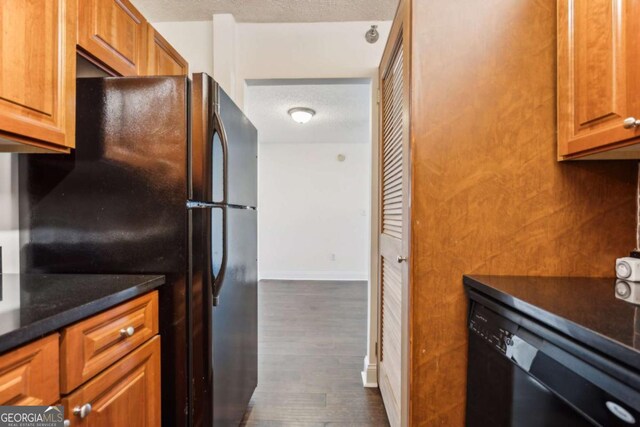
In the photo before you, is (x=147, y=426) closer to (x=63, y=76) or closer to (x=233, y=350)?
(x=233, y=350)

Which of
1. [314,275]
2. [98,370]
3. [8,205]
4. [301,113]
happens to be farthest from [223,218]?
[314,275]

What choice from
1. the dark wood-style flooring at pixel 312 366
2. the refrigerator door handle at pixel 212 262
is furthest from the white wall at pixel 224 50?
the dark wood-style flooring at pixel 312 366

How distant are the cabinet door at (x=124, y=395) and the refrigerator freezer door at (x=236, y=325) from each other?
249 millimetres

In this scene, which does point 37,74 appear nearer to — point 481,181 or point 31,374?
point 31,374

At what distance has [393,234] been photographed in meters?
1.58

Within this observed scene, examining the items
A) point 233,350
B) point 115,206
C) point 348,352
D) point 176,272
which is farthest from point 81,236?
point 348,352

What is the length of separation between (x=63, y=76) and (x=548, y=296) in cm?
170

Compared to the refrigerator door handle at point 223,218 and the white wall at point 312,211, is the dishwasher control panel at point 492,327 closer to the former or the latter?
the refrigerator door handle at point 223,218

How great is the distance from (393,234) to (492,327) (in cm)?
72

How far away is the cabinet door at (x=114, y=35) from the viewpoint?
46.9 inches

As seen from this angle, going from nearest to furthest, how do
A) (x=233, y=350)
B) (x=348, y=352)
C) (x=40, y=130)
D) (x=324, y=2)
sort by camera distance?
(x=40, y=130), (x=233, y=350), (x=324, y=2), (x=348, y=352)

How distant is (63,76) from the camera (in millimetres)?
1030

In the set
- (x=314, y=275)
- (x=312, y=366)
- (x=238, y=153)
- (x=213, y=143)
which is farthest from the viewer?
(x=314, y=275)

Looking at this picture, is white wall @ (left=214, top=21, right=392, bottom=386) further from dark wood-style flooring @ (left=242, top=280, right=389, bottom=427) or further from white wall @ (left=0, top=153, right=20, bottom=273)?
white wall @ (left=0, top=153, right=20, bottom=273)
